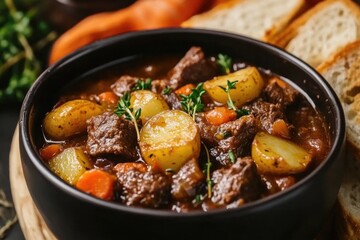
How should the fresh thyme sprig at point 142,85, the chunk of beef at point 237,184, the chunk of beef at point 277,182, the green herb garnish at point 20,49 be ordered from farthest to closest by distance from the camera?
the green herb garnish at point 20,49, the fresh thyme sprig at point 142,85, the chunk of beef at point 277,182, the chunk of beef at point 237,184

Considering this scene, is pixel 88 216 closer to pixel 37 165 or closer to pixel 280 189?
pixel 37 165

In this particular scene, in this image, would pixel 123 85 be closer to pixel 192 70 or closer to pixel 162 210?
pixel 192 70

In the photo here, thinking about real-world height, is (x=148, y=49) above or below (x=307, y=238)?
above

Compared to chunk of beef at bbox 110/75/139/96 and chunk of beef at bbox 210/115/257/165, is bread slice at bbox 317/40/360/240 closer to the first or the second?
chunk of beef at bbox 210/115/257/165

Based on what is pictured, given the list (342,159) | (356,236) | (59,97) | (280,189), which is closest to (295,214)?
(280,189)

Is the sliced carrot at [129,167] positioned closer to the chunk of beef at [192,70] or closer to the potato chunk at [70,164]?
the potato chunk at [70,164]

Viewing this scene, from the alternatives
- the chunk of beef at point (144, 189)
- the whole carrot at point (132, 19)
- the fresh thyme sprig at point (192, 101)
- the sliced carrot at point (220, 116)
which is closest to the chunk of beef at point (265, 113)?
the sliced carrot at point (220, 116)
